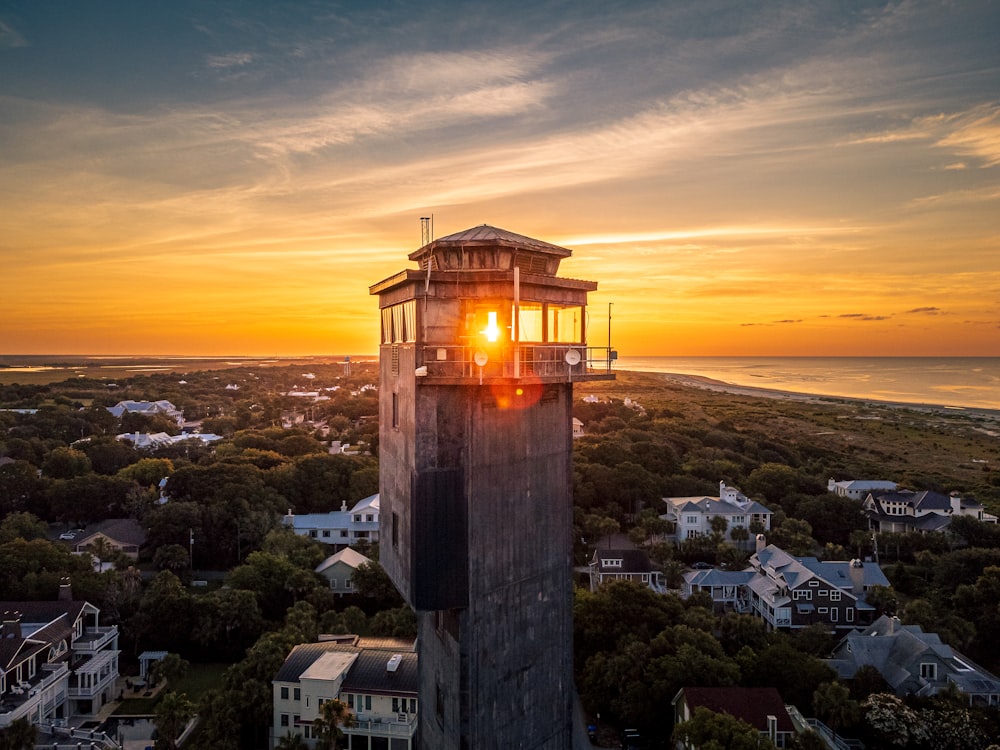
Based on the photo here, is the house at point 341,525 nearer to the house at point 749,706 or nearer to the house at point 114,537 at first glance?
the house at point 114,537

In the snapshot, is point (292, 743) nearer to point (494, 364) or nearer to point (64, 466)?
point (494, 364)

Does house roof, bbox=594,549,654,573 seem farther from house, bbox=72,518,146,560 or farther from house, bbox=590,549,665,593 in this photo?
house, bbox=72,518,146,560

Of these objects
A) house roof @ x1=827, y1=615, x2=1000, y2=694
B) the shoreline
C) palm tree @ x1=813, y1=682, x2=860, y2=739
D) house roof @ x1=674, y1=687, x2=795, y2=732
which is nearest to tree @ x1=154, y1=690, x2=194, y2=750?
house roof @ x1=674, y1=687, x2=795, y2=732

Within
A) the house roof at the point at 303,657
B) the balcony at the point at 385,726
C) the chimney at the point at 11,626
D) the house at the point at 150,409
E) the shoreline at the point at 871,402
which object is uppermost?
the house at the point at 150,409

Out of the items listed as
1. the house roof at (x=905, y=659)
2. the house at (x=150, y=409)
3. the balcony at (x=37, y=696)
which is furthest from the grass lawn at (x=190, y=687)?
the house at (x=150, y=409)

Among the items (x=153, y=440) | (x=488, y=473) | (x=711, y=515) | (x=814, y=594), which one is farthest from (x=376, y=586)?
(x=153, y=440)

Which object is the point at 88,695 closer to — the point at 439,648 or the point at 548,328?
the point at 439,648

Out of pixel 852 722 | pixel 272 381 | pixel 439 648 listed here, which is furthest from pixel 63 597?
pixel 272 381
